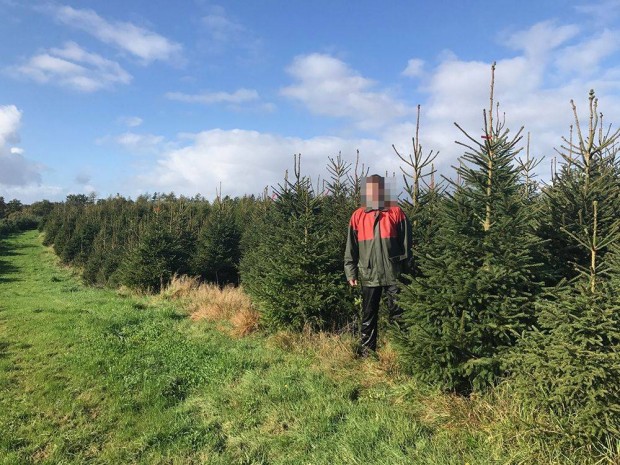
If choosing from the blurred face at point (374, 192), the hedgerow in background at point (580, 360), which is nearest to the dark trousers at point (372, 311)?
the blurred face at point (374, 192)

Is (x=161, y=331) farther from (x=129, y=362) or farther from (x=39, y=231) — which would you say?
(x=39, y=231)

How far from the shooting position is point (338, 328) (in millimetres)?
6824

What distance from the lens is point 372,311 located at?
5.25 metres

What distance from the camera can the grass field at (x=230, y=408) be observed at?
10.6 feet

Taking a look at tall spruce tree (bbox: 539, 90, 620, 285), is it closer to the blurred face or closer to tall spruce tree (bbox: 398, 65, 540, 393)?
tall spruce tree (bbox: 398, 65, 540, 393)

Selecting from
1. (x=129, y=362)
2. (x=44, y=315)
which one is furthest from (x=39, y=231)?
(x=129, y=362)

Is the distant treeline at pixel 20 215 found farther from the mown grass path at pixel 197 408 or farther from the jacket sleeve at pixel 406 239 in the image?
the jacket sleeve at pixel 406 239

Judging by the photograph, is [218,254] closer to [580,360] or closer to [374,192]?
[374,192]

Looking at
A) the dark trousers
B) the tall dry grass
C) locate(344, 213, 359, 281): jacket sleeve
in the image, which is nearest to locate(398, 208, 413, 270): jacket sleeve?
the dark trousers

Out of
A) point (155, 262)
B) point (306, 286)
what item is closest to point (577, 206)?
point (306, 286)

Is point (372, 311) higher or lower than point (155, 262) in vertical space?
higher

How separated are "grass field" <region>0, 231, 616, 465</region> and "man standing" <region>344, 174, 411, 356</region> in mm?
591

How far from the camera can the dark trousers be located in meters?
5.15

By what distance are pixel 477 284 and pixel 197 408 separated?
3122 millimetres
